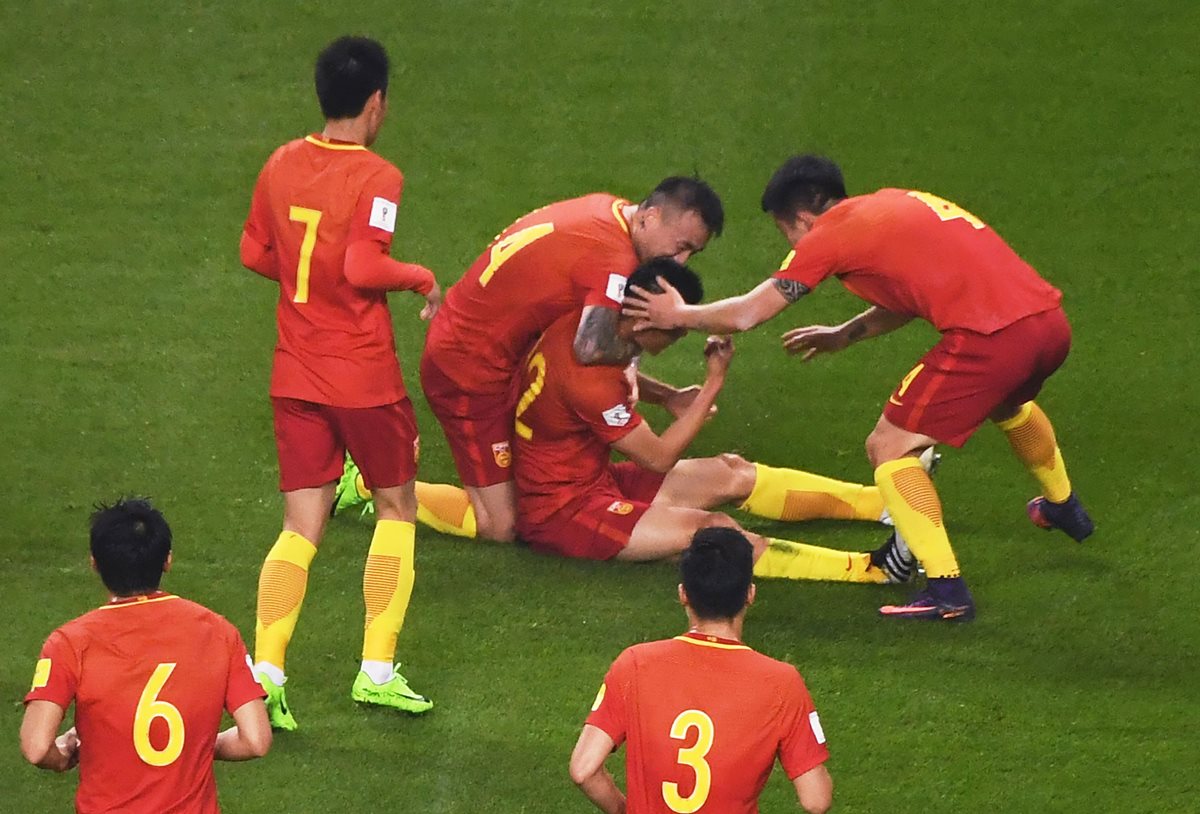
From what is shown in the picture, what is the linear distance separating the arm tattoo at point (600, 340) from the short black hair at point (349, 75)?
3.62 ft

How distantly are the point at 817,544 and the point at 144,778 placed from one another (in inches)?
121

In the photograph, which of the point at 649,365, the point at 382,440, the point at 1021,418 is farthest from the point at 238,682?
the point at 649,365

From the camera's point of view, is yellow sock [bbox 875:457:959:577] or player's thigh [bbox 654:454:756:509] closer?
yellow sock [bbox 875:457:959:577]

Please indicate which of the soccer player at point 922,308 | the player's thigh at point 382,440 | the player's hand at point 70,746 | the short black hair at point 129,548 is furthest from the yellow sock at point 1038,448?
the player's hand at point 70,746

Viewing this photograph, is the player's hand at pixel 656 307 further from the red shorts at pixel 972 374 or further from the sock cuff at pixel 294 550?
the sock cuff at pixel 294 550

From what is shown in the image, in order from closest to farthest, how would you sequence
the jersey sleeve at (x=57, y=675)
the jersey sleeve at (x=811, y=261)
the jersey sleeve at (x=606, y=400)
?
the jersey sleeve at (x=57, y=675), the jersey sleeve at (x=811, y=261), the jersey sleeve at (x=606, y=400)

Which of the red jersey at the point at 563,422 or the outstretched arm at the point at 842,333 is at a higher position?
the outstretched arm at the point at 842,333

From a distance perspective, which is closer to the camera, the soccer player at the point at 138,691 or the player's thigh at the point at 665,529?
the soccer player at the point at 138,691

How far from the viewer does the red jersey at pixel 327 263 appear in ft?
16.1

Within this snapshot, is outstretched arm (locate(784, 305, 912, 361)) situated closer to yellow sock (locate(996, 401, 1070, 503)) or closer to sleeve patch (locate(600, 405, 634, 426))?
yellow sock (locate(996, 401, 1070, 503))

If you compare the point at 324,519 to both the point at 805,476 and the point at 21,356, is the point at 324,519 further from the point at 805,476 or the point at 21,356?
the point at 21,356

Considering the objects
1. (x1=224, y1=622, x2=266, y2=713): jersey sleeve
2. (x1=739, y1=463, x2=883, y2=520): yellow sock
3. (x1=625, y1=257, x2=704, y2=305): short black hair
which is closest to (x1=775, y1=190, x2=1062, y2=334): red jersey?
(x1=625, y1=257, x2=704, y2=305): short black hair

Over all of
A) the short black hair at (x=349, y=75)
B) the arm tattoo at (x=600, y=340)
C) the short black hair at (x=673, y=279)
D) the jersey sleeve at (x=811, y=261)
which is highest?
the short black hair at (x=349, y=75)

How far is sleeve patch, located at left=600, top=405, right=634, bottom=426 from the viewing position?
572cm
